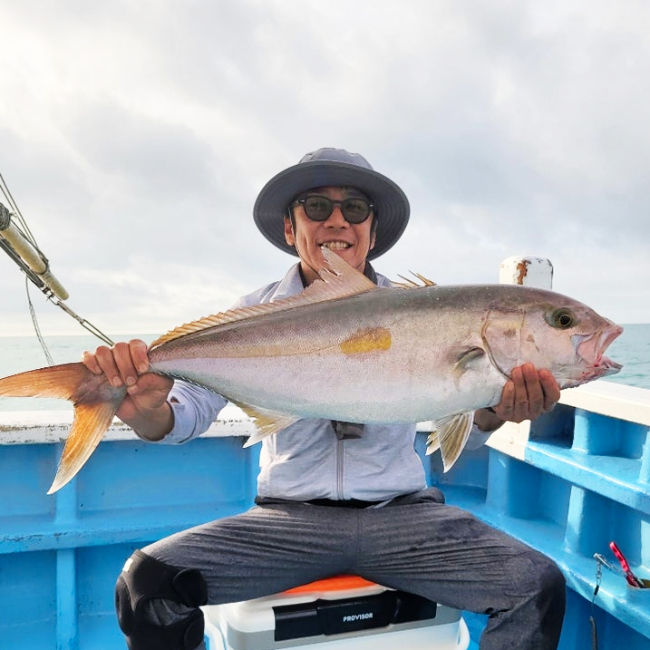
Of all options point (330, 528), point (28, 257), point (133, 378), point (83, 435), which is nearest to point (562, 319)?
point (330, 528)

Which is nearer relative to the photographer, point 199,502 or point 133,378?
point 133,378

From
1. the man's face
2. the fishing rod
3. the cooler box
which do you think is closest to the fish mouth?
the cooler box

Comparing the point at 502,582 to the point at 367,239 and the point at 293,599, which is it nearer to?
the point at 293,599

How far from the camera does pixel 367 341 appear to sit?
2.14 meters

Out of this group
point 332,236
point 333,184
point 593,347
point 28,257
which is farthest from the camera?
point 28,257

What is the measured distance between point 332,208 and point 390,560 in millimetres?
1821

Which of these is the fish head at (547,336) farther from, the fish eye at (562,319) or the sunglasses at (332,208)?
the sunglasses at (332,208)

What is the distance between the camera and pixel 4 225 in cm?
624

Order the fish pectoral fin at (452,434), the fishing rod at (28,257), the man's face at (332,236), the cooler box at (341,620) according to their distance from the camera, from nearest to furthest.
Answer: the fish pectoral fin at (452,434), the cooler box at (341,620), the man's face at (332,236), the fishing rod at (28,257)

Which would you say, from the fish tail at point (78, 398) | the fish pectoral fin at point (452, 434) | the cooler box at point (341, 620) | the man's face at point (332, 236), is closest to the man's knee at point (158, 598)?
the cooler box at point (341, 620)

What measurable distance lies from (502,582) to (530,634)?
0.67 ft

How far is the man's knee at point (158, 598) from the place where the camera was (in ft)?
7.36

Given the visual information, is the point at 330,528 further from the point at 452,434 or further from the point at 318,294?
the point at 318,294

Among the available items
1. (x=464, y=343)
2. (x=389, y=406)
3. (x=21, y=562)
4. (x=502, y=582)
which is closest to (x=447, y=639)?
(x=502, y=582)
